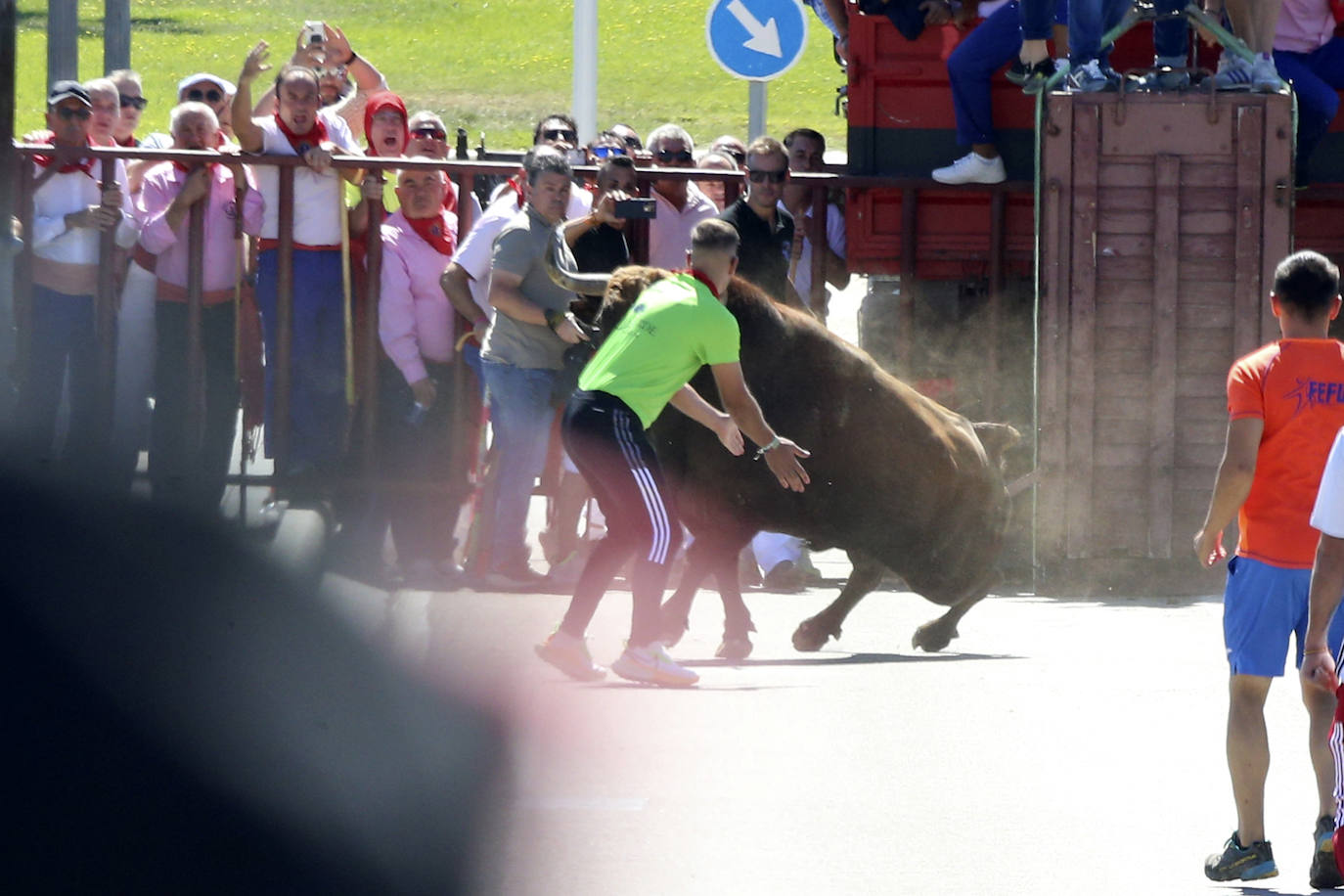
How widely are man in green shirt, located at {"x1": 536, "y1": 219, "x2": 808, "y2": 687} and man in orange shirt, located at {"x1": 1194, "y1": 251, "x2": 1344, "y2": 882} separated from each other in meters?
2.25

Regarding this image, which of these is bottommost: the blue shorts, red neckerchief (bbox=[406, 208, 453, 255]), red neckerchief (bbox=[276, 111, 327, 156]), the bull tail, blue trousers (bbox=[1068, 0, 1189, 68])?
the blue shorts

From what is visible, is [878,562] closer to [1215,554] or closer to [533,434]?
[533,434]

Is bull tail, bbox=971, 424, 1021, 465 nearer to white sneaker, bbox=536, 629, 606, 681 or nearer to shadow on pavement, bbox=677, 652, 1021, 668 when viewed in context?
shadow on pavement, bbox=677, 652, 1021, 668

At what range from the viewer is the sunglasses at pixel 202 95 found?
440 inches

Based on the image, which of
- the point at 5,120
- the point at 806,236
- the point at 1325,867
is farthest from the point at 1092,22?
the point at 5,120

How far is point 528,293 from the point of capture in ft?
31.5

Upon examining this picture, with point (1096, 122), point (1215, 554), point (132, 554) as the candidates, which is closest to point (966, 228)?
point (1096, 122)

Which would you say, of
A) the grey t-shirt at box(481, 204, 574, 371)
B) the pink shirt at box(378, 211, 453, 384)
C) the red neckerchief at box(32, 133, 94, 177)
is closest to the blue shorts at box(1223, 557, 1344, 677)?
the grey t-shirt at box(481, 204, 574, 371)

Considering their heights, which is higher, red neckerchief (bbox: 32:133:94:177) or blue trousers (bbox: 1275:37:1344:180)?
blue trousers (bbox: 1275:37:1344:180)

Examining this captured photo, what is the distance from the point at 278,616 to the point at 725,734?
8.50ft

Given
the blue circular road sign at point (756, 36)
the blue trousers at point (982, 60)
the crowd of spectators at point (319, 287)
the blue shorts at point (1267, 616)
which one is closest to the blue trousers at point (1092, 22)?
the crowd of spectators at point (319, 287)

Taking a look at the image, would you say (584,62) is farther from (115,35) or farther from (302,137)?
(115,35)

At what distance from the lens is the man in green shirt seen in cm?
793

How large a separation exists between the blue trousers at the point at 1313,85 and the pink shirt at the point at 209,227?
5017 mm
